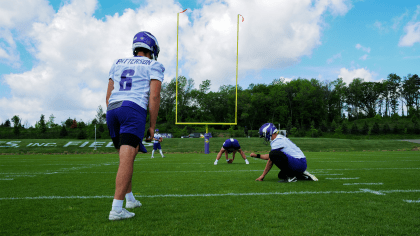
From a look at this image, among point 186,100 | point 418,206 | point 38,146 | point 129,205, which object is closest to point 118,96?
point 129,205

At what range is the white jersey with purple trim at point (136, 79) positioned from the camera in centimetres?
265

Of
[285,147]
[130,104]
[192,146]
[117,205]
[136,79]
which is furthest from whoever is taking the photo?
[192,146]

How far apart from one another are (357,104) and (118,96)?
85493 mm

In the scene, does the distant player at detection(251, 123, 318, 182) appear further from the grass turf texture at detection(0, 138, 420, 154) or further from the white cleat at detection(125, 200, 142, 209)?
the grass turf texture at detection(0, 138, 420, 154)

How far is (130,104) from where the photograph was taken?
257cm

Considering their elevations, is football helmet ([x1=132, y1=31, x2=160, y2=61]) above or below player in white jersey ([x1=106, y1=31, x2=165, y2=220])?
above

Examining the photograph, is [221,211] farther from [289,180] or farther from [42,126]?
[42,126]

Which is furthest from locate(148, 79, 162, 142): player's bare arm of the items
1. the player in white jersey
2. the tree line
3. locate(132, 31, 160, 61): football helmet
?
the tree line

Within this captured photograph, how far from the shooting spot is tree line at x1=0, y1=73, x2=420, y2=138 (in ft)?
63.3

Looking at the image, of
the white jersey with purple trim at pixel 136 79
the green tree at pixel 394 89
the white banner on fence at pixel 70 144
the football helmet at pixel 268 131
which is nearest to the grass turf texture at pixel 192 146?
the white banner on fence at pixel 70 144

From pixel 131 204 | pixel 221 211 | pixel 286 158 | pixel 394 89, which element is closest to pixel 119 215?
pixel 131 204

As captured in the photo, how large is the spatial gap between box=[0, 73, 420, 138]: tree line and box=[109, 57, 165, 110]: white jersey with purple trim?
15.5m

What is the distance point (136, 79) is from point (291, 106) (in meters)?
64.0

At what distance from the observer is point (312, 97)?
206ft
